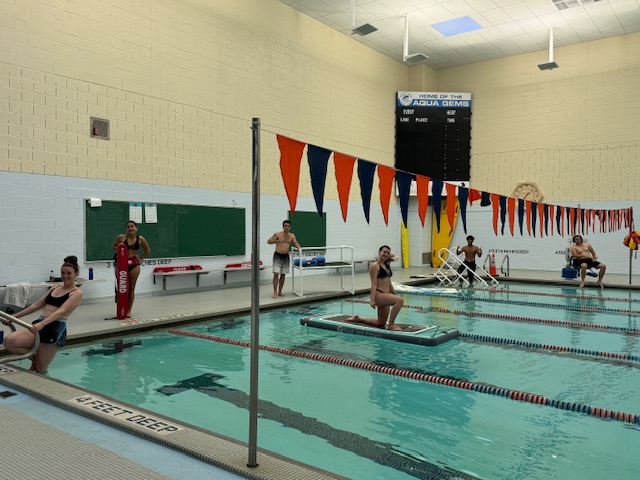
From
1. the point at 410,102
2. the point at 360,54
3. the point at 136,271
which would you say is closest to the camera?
the point at 136,271

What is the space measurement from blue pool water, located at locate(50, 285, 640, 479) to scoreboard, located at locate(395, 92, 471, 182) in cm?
936

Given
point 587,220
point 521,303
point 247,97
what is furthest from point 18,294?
point 587,220

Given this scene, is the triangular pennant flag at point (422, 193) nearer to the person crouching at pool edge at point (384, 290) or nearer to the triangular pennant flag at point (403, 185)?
the triangular pennant flag at point (403, 185)

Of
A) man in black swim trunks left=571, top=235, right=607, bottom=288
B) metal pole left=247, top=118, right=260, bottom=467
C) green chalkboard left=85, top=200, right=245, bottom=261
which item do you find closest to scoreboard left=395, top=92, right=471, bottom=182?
man in black swim trunks left=571, top=235, right=607, bottom=288

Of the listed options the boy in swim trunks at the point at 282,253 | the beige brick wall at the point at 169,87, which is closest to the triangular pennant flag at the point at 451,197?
the beige brick wall at the point at 169,87

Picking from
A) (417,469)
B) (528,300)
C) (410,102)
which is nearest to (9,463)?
(417,469)

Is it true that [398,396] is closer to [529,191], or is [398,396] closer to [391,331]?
[391,331]

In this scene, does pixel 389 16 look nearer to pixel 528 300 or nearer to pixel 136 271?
pixel 528 300

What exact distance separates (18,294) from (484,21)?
12.1 meters

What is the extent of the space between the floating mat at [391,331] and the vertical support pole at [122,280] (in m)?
2.43

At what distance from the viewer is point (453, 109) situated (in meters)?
16.4

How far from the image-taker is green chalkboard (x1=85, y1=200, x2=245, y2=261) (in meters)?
9.07

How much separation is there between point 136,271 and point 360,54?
10.2m

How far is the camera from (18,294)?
301 inches
